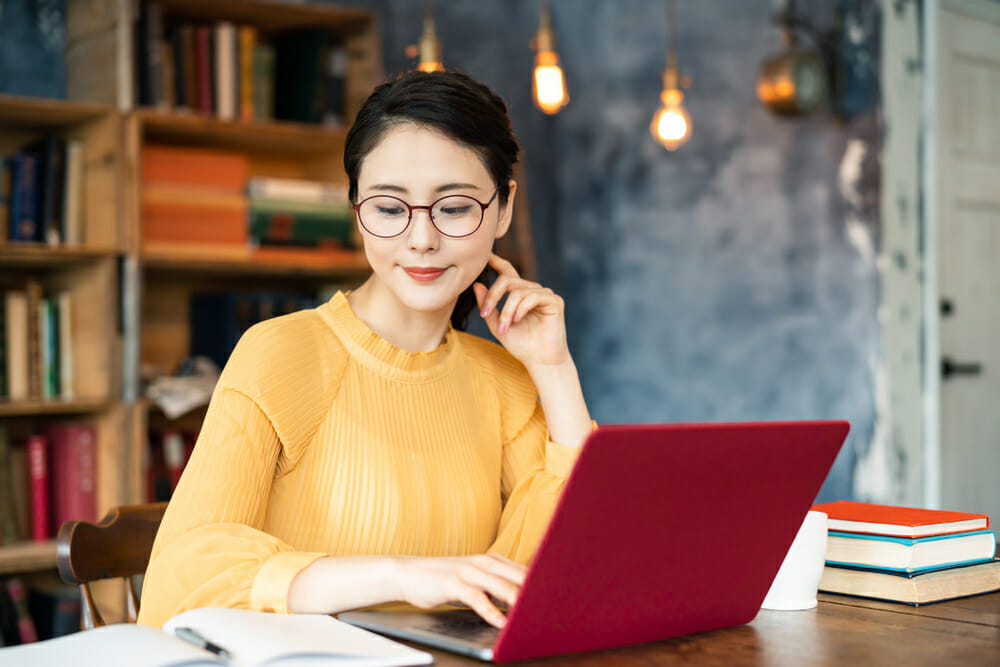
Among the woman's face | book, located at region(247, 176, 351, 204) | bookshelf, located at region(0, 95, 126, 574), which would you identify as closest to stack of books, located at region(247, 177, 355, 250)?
book, located at region(247, 176, 351, 204)

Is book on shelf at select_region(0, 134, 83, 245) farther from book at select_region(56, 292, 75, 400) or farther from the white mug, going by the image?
the white mug

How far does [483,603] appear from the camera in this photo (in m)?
0.91

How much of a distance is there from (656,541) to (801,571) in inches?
11.9

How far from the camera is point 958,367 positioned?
11.9 ft

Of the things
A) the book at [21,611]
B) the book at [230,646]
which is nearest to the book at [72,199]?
the book at [21,611]

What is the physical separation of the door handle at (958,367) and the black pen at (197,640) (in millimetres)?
3225

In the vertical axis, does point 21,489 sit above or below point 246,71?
below

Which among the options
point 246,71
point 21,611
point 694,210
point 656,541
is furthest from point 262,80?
point 656,541

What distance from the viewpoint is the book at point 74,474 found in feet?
9.01

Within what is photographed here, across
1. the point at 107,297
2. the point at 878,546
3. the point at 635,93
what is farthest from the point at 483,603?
the point at 635,93

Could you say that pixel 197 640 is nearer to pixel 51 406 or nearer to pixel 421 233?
pixel 421 233

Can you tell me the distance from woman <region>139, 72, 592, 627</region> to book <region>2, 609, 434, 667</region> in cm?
10

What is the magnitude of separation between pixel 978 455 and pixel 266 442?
3.22m

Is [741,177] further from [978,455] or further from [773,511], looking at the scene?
[773,511]
